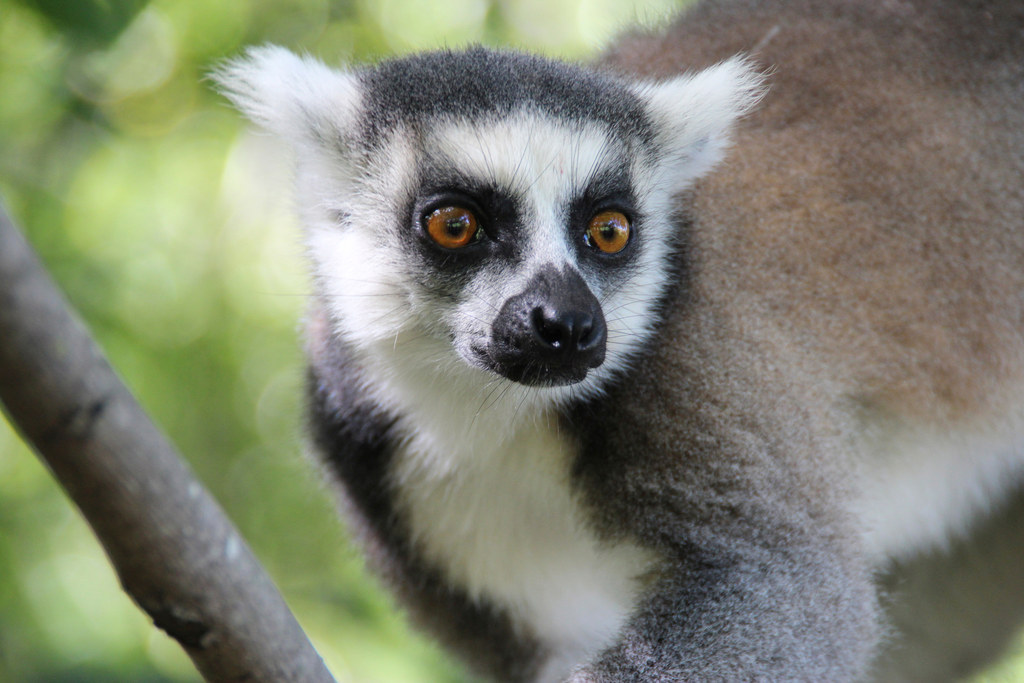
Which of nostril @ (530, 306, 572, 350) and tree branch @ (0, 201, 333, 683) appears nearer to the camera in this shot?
tree branch @ (0, 201, 333, 683)

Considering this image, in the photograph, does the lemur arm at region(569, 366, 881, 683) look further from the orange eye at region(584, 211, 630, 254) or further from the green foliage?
the green foliage

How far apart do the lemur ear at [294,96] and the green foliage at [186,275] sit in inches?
9.3

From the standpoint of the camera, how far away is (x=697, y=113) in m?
2.72

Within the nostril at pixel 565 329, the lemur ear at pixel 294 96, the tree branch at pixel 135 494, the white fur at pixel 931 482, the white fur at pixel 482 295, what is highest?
the lemur ear at pixel 294 96

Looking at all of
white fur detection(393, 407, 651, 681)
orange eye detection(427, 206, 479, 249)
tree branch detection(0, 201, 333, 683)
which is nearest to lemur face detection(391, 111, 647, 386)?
orange eye detection(427, 206, 479, 249)

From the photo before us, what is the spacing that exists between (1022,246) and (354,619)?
9.70 ft

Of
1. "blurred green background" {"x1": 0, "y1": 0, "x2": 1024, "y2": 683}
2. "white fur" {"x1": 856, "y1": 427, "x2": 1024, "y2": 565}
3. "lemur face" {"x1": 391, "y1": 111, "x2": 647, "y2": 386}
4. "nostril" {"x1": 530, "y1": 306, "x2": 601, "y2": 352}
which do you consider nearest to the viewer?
"nostril" {"x1": 530, "y1": 306, "x2": 601, "y2": 352}

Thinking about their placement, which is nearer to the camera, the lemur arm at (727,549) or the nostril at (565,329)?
the nostril at (565,329)

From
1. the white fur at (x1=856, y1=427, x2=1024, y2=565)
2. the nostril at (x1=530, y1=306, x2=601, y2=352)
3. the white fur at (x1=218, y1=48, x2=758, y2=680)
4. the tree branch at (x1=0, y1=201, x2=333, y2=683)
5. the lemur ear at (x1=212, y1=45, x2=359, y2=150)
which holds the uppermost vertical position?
the lemur ear at (x1=212, y1=45, x2=359, y2=150)

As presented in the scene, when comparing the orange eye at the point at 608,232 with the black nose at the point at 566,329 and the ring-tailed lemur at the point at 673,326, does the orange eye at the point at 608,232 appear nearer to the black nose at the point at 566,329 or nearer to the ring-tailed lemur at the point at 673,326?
the ring-tailed lemur at the point at 673,326

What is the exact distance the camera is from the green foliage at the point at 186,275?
362cm

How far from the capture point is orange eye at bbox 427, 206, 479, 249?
2.42 metres

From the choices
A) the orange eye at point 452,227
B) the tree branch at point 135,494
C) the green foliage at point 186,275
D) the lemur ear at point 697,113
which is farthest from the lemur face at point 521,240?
the tree branch at point 135,494

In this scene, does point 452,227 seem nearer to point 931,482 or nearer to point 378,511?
point 378,511
